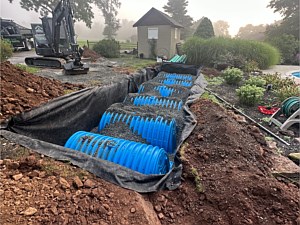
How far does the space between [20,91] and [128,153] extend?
2852 millimetres

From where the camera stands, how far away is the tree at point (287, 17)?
19328 mm

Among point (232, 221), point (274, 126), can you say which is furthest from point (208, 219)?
point (274, 126)

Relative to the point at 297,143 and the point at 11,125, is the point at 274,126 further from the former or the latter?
the point at 11,125

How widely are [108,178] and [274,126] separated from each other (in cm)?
392

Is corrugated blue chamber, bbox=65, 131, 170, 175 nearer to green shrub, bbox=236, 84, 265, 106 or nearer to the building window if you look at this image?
green shrub, bbox=236, 84, 265, 106

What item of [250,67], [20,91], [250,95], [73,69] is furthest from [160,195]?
[250,67]

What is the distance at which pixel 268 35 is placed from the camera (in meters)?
20.8

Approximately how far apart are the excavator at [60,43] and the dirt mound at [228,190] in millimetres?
6872

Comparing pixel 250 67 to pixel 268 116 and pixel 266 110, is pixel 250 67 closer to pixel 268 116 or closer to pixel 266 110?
pixel 266 110

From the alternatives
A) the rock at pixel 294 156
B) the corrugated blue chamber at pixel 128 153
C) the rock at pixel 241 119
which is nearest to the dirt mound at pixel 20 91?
the corrugated blue chamber at pixel 128 153

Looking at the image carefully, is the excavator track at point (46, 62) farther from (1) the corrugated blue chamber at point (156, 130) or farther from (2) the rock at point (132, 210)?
(2) the rock at point (132, 210)

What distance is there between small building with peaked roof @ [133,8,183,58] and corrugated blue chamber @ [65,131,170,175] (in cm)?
1326

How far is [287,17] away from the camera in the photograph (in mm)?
20344

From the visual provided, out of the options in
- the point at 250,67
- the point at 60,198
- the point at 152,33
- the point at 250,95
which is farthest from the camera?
the point at 152,33
